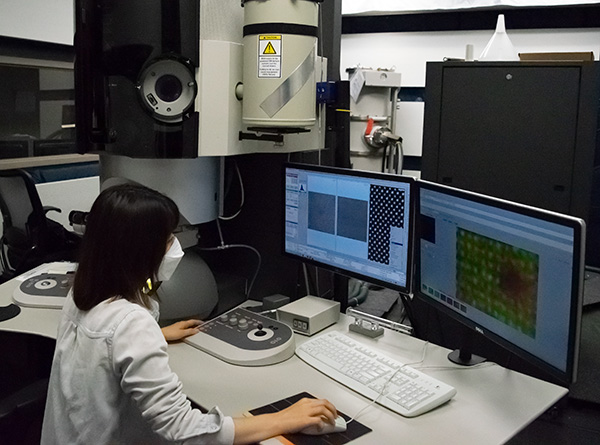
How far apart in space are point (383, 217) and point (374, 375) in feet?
1.28

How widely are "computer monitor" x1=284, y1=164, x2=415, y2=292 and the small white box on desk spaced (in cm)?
11

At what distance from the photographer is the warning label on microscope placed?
1.41 meters

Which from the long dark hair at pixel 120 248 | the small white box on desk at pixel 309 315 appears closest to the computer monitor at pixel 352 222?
the small white box on desk at pixel 309 315

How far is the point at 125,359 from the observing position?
99 cm

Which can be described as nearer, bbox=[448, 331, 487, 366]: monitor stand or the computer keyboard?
the computer keyboard

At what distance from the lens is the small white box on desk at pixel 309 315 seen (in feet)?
5.07

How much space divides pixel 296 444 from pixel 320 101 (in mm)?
945

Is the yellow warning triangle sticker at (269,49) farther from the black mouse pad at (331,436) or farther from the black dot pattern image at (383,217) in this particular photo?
the black mouse pad at (331,436)

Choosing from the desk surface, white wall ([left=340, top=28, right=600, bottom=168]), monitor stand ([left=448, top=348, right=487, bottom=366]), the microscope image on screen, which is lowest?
the desk surface

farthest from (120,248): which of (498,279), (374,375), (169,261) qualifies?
(498,279)

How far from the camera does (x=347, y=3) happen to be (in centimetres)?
354

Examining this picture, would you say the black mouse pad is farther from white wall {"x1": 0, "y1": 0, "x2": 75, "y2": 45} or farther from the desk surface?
white wall {"x1": 0, "y1": 0, "x2": 75, "y2": 45}

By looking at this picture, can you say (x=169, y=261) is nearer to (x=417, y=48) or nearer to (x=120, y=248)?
(x=120, y=248)

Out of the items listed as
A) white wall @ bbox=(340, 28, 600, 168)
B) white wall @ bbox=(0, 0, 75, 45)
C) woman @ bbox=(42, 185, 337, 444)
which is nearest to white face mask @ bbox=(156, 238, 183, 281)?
woman @ bbox=(42, 185, 337, 444)
